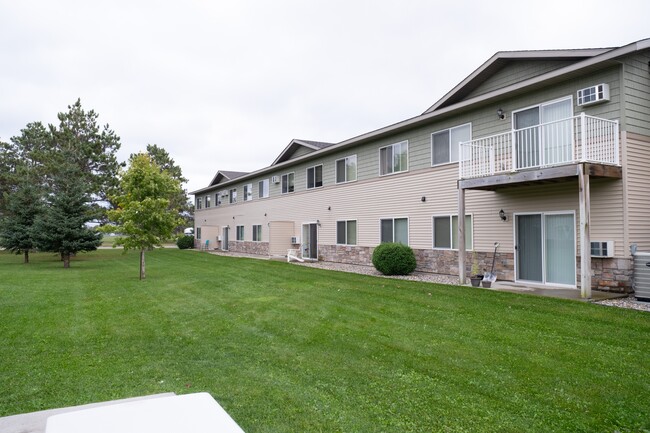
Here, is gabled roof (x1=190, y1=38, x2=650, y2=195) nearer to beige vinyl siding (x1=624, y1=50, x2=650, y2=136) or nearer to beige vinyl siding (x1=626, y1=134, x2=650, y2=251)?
beige vinyl siding (x1=624, y1=50, x2=650, y2=136)

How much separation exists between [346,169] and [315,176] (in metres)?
2.65

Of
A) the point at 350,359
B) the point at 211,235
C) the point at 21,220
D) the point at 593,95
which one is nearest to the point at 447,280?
the point at 593,95

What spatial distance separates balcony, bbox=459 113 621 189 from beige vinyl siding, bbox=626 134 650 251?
416 mm

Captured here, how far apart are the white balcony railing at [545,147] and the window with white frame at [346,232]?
6147 mm

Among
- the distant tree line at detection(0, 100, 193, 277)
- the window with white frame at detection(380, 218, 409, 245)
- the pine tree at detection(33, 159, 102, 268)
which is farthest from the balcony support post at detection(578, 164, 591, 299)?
the pine tree at detection(33, 159, 102, 268)

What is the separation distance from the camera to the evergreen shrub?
1252 cm

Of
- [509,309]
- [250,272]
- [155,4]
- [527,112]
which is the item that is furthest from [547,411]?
[155,4]

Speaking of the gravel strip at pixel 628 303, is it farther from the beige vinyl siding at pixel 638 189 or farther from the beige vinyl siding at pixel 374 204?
the beige vinyl siding at pixel 374 204

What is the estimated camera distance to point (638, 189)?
9008 mm

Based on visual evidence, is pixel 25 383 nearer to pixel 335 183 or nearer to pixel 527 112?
pixel 527 112

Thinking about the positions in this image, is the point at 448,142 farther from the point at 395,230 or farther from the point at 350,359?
the point at 350,359

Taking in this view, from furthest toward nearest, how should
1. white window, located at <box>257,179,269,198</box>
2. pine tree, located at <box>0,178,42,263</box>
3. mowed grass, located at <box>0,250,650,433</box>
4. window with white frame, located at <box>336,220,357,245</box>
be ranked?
white window, located at <box>257,179,269,198</box>
pine tree, located at <box>0,178,42,263</box>
window with white frame, located at <box>336,220,357,245</box>
mowed grass, located at <box>0,250,650,433</box>

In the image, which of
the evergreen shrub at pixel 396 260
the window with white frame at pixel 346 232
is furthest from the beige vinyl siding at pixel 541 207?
the window with white frame at pixel 346 232

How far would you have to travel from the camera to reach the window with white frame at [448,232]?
39.8 ft
